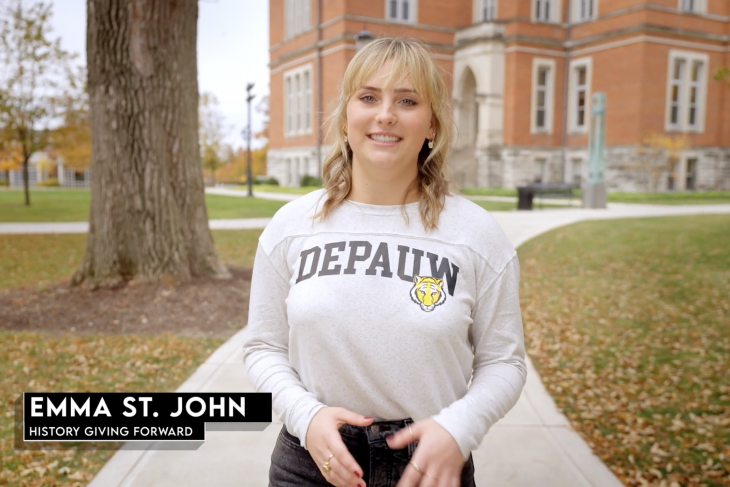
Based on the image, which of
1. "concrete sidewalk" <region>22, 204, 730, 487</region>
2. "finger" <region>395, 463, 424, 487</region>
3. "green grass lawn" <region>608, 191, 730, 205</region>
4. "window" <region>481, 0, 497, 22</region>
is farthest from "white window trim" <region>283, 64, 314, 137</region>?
"finger" <region>395, 463, 424, 487</region>

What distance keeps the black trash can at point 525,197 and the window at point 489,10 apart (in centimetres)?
1686

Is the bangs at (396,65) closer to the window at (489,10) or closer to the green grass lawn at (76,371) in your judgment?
the green grass lawn at (76,371)

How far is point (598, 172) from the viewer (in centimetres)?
2098

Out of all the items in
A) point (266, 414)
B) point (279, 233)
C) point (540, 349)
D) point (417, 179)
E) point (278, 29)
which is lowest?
point (540, 349)

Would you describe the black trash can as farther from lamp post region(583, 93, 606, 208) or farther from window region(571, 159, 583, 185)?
window region(571, 159, 583, 185)

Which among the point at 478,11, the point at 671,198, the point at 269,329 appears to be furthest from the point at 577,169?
the point at 269,329

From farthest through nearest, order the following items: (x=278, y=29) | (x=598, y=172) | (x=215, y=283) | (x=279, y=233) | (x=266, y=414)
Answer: (x=278, y=29), (x=598, y=172), (x=215, y=283), (x=266, y=414), (x=279, y=233)

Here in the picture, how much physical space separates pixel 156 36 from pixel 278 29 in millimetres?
32085

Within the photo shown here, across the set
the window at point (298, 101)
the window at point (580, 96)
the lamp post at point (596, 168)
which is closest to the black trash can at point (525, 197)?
the lamp post at point (596, 168)

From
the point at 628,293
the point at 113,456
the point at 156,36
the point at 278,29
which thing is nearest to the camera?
the point at 113,456

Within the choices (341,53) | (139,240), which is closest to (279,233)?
(139,240)

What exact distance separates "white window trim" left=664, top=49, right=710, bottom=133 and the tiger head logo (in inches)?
1242

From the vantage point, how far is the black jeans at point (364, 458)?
5.90ft

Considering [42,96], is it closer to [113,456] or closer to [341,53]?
[341,53]
